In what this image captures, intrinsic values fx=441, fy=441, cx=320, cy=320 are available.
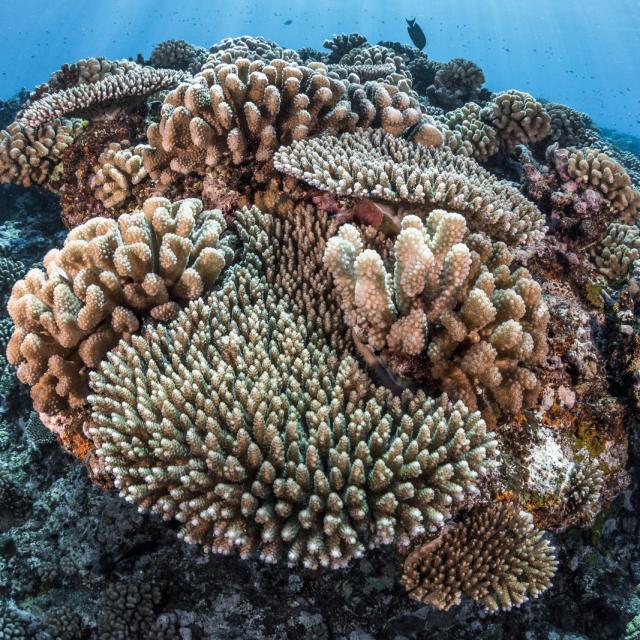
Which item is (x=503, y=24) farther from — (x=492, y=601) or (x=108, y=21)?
(x=492, y=601)

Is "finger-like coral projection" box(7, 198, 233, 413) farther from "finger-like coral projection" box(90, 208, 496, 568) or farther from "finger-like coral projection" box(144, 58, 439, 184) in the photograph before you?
"finger-like coral projection" box(144, 58, 439, 184)

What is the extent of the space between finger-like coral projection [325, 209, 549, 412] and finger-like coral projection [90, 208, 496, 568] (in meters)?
0.31

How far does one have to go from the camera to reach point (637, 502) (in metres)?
4.10

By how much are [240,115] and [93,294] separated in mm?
2664

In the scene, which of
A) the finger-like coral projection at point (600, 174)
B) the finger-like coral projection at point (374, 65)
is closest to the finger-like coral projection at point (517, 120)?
the finger-like coral projection at point (374, 65)

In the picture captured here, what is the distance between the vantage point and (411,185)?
4.04m

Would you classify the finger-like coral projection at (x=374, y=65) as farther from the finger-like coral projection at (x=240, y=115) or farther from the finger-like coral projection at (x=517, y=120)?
the finger-like coral projection at (x=240, y=115)

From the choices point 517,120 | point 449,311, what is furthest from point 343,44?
point 449,311

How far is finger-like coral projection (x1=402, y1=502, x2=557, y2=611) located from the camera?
2867mm

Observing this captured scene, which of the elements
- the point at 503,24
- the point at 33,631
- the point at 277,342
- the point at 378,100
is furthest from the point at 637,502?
the point at 503,24

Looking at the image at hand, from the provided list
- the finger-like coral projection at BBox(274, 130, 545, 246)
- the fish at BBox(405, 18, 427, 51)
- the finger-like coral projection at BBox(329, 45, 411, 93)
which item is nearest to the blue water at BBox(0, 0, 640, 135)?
the fish at BBox(405, 18, 427, 51)

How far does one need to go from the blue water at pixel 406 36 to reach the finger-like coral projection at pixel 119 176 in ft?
341

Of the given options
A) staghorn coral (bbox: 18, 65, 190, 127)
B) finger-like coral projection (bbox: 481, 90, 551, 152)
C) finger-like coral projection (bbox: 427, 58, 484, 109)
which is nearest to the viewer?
staghorn coral (bbox: 18, 65, 190, 127)

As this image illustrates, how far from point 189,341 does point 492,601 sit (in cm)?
268
